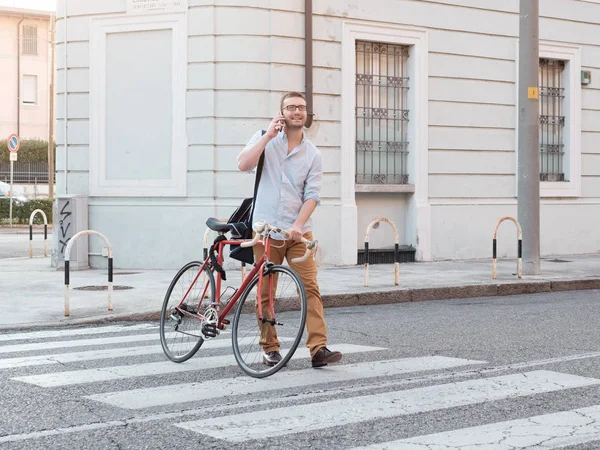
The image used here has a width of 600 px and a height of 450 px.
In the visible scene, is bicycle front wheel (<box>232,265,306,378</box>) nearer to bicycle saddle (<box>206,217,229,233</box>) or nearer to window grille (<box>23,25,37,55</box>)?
bicycle saddle (<box>206,217,229,233</box>)

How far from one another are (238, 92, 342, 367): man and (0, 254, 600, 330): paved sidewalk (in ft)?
12.6

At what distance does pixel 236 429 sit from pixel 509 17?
1470 cm

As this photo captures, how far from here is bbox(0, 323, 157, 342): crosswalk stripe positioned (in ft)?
30.2

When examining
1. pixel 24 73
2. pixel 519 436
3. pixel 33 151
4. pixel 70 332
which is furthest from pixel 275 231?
pixel 24 73

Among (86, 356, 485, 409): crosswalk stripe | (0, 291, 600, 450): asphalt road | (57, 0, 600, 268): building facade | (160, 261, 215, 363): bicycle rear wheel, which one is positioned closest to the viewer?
(0, 291, 600, 450): asphalt road

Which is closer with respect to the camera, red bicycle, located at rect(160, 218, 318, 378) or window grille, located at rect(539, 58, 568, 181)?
red bicycle, located at rect(160, 218, 318, 378)

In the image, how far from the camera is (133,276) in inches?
577

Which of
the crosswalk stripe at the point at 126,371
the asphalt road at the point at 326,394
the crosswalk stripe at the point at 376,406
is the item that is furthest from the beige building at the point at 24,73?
the crosswalk stripe at the point at 376,406

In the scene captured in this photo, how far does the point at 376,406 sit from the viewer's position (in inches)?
229

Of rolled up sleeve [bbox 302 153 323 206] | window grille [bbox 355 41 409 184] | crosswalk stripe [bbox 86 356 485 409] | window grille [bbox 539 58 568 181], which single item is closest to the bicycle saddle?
rolled up sleeve [bbox 302 153 323 206]

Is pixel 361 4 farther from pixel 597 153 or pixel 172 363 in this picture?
pixel 172 363

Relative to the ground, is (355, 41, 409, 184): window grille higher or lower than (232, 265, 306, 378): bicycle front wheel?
higher

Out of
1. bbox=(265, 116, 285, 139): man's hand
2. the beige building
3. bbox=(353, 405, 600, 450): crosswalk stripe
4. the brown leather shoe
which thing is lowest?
bbox=(353, 405, 600, 450): crosswalk stripe

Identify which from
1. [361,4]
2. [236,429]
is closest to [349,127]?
[361,4]
